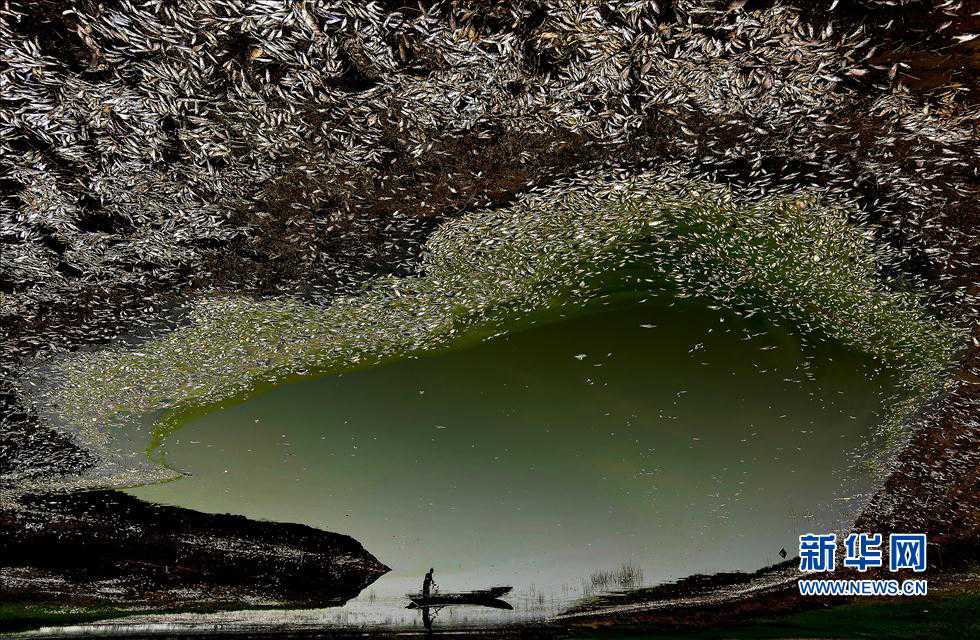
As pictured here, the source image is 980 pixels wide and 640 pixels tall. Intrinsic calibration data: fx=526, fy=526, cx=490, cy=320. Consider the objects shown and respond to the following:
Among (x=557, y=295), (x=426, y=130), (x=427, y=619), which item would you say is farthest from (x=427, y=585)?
(x=426, y=130)

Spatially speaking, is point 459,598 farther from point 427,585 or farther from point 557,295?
point 557,295

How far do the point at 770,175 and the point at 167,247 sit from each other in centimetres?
452

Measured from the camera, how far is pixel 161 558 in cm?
903

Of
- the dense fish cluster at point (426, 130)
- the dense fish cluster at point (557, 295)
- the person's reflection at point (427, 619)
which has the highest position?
the dense fish cluster at point (426, 130)

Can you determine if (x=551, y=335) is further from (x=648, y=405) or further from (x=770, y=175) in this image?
(x=770, y=175)

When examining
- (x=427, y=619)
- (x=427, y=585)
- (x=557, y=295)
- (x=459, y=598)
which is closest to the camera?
(x=557, y=295)

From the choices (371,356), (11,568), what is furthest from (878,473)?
(11,568)

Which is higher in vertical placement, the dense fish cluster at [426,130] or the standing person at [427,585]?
the dense fish cluster at [426,130]

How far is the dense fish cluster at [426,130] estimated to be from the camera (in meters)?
2.60

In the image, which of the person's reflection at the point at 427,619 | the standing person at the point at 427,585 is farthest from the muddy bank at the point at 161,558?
the person's reflection at the point at 427,619

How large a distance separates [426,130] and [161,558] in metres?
9.41

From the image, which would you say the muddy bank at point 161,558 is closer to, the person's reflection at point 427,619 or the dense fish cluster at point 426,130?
the person's reflection at point 427,619

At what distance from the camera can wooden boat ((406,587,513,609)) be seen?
9.12 m

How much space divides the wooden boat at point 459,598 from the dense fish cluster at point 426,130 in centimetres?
674
